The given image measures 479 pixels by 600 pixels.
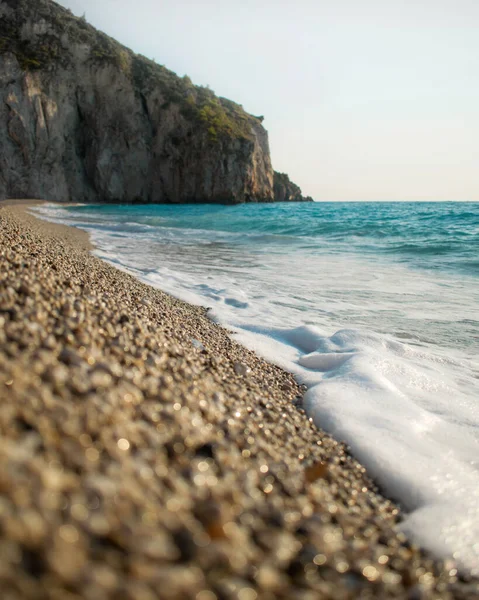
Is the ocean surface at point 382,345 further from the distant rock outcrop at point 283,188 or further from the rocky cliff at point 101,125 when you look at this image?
the distant rock outcrop at point 283,188

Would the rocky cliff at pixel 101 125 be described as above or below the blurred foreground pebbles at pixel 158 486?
above

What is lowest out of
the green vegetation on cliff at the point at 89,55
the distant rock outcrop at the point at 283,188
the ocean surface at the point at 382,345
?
the ocean surface at the point at 382,345

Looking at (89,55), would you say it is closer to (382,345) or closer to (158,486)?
(382,345)

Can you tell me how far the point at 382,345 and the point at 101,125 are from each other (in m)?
41.1

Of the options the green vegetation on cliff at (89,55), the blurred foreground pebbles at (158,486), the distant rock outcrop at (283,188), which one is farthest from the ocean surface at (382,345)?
the distant rock outcrop at (283,188)

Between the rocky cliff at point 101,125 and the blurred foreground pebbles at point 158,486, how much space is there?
38.6 meters

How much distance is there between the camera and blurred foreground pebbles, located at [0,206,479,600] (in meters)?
0.72

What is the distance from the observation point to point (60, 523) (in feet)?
2.39

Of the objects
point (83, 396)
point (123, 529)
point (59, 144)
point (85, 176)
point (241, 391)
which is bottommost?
point (241, 391)

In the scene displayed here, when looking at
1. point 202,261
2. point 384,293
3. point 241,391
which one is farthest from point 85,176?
point 241,391

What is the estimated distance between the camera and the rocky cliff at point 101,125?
33.9 meters

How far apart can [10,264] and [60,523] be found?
1.91 m

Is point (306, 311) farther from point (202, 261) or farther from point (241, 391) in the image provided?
point (202, 261)

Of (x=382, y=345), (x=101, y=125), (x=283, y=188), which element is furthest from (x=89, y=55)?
(x=382, y=345)
